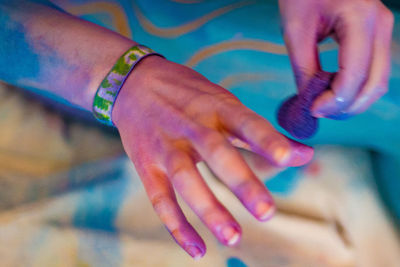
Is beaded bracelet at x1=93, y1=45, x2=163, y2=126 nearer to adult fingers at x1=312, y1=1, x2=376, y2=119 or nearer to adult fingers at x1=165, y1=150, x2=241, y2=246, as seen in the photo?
adult fingers at x1=165, y1=150, x2=241, y2=246

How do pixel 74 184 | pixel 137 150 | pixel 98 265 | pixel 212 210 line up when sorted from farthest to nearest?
1. pixel 74 184
2. pixel 98 265
3. pixel 137 150
4. pixel 212 210

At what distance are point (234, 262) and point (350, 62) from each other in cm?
44

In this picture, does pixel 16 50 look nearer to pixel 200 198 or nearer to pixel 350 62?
pixel 200 198

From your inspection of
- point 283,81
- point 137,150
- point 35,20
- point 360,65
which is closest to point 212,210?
point 137,150

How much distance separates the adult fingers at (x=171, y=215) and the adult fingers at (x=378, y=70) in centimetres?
32

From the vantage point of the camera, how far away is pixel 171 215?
0.57m

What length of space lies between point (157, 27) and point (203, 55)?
5.2 inches

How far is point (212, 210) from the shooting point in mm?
516

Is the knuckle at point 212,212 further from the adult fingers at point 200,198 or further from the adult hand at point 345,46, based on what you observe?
the adult hand at point 345,46

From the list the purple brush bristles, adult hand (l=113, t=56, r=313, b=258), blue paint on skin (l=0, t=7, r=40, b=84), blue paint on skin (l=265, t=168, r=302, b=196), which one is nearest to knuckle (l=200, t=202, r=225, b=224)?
adult hand (l=113, t=56, r=313, b=258)

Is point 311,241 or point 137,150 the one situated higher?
point 137,150

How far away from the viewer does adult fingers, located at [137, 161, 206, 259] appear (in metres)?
0.57

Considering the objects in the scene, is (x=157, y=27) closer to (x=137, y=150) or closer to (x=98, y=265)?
(x=137, y=150)

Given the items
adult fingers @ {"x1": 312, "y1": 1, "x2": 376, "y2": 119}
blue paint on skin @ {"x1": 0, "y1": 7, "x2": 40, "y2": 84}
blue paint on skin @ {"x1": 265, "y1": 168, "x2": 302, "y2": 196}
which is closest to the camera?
adult fingers @ {"x1": 312, "y1": 1, "x2": 376, "y2": 119}
